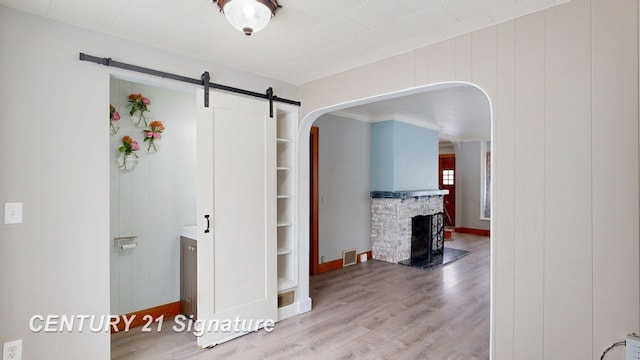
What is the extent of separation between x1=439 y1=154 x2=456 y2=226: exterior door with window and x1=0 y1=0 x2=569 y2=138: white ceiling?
7.39 meters

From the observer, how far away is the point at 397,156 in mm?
5820

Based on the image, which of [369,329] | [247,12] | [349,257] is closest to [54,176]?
[247,12]

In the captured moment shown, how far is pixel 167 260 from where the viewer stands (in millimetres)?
3373

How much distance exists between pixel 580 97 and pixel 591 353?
138cm

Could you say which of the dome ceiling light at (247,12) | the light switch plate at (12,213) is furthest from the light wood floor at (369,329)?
the dome ceiling light at (247,12)

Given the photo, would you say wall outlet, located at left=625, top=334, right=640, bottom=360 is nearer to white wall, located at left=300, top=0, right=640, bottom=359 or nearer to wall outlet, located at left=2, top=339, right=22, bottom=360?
white wall, located at left=300, top=0, right=640, bottom=359

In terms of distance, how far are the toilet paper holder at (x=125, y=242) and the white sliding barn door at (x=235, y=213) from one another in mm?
804

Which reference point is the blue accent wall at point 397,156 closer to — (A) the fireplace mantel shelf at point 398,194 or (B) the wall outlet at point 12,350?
(A) the fireplace mantel shelf at point 398,194

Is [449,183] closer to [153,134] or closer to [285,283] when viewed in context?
[285,283]

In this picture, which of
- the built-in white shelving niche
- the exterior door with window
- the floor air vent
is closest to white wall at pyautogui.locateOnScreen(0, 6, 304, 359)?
the built-in white shelving niche

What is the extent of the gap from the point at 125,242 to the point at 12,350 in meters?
1.15

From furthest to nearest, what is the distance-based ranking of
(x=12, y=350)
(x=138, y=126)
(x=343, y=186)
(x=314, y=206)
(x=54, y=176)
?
(x=343, y=186)
(x=314, y=206)
(x=138, y=126)
(x=54, y=176)
(x=12, y=350)

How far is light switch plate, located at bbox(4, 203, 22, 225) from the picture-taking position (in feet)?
6.47

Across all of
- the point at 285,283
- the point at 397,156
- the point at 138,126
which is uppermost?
the point at 138,126
